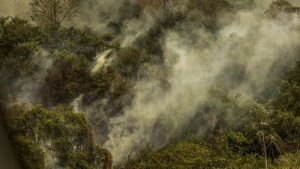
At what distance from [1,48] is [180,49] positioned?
2095mm

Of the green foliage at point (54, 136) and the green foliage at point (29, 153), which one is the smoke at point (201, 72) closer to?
the green foliage at point (54, 136)

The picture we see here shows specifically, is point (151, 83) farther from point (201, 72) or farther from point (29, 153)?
point (29, 153)

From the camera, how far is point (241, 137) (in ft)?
19.8

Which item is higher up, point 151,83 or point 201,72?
point 201,72

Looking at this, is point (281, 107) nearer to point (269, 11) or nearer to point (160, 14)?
point (269, 11)

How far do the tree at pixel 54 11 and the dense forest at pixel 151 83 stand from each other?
0.01 m

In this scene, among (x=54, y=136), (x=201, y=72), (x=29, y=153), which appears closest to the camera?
(x=29, y=153)

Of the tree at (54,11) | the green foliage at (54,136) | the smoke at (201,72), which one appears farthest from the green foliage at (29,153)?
the tree at (54,11)

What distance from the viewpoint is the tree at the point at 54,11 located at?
527 cm

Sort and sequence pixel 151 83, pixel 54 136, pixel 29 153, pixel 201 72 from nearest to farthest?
pixel 29 153 → pixel 54 136 → pixel 151 83 → pixel 201 72

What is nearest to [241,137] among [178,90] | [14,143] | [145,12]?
[178,90]

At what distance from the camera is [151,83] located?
5594mm

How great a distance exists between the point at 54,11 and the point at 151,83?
1423mm

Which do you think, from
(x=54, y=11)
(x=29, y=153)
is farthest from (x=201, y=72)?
(x=29, y=153)
